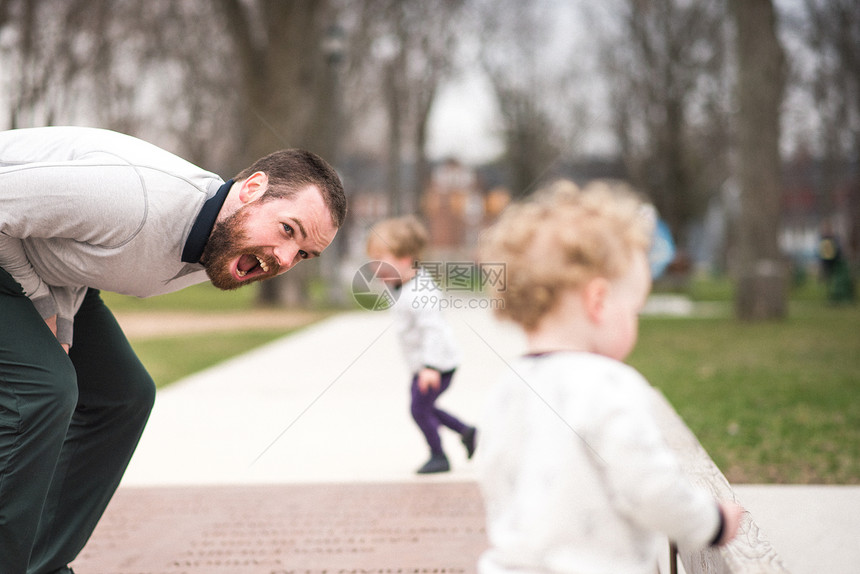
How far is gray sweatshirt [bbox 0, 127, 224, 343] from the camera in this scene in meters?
2.31

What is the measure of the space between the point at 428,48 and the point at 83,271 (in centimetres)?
2902

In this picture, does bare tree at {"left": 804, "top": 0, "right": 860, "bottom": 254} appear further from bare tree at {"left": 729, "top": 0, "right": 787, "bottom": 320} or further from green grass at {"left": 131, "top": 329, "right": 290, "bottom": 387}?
green grass at {"left": 131, "top": 329, "right": 290, "bottom": 387}

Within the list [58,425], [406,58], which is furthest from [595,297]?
[406,58]

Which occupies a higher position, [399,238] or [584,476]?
[584,476]

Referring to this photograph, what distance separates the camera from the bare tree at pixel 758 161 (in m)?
15.3

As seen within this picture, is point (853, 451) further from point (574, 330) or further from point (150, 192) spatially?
point (150, 192)

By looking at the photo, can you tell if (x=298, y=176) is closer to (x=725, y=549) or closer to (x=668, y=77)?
(x=725, y=549)

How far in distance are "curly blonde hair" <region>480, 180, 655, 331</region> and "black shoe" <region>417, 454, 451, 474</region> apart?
117 inches

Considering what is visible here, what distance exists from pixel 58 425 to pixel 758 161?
50.0ft

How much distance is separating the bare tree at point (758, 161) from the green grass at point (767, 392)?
3.95ft

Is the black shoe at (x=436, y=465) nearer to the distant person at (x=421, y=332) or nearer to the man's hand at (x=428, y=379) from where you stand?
the distant person at (x=421, y=332)

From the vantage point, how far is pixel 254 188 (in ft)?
8.29

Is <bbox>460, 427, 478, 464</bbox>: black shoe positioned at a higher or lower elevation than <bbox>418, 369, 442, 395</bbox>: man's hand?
lower

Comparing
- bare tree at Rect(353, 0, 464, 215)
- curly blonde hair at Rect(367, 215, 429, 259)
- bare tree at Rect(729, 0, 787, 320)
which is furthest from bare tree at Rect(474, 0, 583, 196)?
curly blonde hair at Rect(367, 215, 429, 259)
